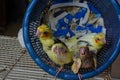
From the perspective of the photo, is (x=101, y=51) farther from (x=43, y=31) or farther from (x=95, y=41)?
(x=43, y=31)

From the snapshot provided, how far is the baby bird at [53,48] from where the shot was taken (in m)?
0.85

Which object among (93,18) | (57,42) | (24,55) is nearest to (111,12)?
(93,18)

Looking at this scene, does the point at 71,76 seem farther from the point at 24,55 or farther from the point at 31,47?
the point at 24,55

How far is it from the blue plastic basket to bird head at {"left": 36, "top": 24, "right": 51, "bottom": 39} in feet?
0.16

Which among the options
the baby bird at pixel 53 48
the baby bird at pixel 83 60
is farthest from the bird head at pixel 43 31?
the baby bird at pixel 83 60

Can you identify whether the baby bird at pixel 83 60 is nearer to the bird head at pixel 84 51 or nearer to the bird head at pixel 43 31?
the bird head at pixel 84 51

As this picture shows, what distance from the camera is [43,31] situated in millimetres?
878

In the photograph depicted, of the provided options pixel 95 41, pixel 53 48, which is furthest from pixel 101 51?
pixel 53 48

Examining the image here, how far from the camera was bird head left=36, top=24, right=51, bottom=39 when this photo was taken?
873 mm

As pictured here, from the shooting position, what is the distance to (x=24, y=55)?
114cm

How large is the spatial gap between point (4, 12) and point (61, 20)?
117 centimetres

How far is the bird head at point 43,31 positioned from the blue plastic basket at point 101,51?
0.05m

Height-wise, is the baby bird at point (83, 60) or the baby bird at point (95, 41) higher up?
the baby bird at point (95, 41)

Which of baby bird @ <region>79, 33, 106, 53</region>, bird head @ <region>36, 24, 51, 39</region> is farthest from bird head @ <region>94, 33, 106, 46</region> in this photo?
bird head @ <region>36, 24, 51, 39</region>
